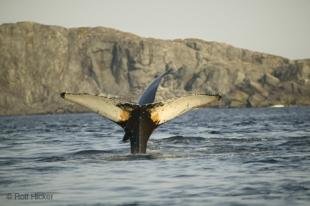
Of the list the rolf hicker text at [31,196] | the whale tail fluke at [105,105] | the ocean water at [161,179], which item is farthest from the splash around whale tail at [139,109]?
the rolf hicker text at [31,196]

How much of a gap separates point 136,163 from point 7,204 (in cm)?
580

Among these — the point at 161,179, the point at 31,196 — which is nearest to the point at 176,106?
the point at 161,179

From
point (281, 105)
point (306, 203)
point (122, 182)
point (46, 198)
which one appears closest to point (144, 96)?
point (122, 182)

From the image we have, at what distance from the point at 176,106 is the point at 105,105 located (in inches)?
69.9

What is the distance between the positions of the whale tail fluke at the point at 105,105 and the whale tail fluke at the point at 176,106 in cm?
58

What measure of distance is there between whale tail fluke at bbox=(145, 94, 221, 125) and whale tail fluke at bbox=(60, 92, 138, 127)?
1.92ft

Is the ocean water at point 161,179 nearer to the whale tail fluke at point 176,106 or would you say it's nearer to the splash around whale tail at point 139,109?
the splash around whale tail at point 139,109

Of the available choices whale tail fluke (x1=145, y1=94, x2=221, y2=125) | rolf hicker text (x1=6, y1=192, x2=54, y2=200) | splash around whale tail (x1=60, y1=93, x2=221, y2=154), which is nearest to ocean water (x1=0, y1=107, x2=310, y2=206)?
rolf hicker text (x1=6, y1=192, x2=54, y2=200)

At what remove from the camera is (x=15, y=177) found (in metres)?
14.3

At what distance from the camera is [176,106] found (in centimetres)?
1554

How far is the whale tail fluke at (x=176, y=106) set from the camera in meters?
15.3

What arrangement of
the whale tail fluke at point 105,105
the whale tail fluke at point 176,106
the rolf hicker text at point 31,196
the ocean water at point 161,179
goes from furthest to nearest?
the whale tail fluke at point 176,106, the whale tail fluke at point 105,105, the rolf hicker text at point 31,196, the ocean water at point 161,179

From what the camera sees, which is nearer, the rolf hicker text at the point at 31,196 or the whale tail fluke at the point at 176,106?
the rolf hicker text at the point at 31,196

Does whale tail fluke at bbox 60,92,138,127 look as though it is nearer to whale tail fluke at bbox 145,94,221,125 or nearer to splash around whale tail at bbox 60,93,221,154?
splash around whale tail at bbox 60,93,221,154
